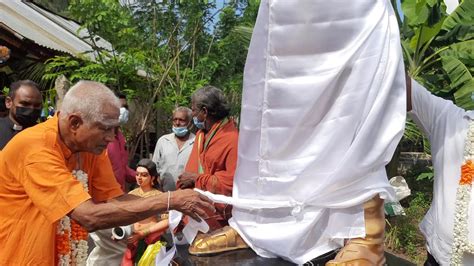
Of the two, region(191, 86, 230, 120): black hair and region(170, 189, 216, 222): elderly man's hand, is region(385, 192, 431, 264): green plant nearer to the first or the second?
region(191, 86, 230, 120): black hair

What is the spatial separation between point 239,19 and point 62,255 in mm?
5342

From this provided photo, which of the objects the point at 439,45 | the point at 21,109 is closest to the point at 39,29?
the point at 21,109

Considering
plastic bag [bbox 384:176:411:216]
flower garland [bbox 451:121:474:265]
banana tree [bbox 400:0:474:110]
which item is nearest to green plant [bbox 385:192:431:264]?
banana tree [bbox 400:0:474:110]

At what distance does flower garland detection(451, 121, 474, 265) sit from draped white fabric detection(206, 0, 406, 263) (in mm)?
517

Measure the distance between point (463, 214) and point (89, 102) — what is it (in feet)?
5.29

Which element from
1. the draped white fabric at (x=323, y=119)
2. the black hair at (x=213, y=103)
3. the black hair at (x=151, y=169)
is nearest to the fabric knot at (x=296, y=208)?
the draped white fabric at (x=323, y=119)

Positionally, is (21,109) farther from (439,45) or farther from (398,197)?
(439,45)

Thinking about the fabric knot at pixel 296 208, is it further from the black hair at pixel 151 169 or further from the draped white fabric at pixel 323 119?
the black hair at pixel 151 169

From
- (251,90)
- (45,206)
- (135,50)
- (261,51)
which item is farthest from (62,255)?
(135,50)

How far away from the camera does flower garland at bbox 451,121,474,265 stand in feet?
7.21

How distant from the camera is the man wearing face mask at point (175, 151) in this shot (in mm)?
4672

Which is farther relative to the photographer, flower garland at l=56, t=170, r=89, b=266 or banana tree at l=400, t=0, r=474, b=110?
banana tree at l=400, t=0, r=474, b=110

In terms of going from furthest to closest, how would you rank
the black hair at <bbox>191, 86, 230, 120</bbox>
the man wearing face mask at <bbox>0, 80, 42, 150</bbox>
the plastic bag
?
the man wearing face mask at <bbox>0, 80, 42, 150</bbox>
the black hair at <bbox>191, 86, 230, 120</bbox>
the plastic bag

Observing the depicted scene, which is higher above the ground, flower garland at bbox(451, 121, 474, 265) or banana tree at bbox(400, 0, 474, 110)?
banana tree at bbox(400, 0, 474, 110)
